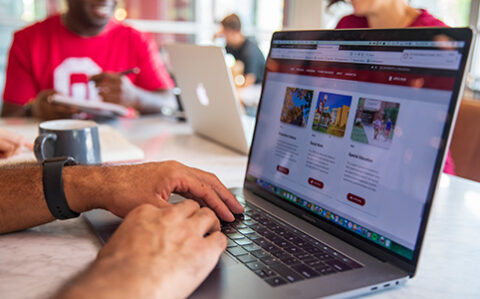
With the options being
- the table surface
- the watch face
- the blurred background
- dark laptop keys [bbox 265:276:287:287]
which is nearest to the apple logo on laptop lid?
the table surface

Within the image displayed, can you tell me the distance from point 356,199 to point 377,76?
0.18 m

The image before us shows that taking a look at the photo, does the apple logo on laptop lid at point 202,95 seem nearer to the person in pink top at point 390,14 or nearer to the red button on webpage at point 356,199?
the person in pink top at point 390,14

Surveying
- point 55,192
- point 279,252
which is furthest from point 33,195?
point 279,252

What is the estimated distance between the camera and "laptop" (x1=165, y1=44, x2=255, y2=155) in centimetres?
116

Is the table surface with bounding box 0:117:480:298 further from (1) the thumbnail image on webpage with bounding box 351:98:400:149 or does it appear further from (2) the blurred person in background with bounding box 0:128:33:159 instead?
(2) the blurred person in background with bounding box 0:128:33:159

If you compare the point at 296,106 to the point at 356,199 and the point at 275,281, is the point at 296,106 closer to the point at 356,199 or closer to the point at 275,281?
the point at 356,199

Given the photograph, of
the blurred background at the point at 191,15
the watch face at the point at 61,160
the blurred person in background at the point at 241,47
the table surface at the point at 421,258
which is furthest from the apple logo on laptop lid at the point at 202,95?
the blurred person in background at the point at 241,47

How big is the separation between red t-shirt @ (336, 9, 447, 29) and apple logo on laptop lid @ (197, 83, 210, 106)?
1.85 feet

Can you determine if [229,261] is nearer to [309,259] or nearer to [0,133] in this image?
[309,259]

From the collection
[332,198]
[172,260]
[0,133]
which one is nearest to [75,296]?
[172,260]

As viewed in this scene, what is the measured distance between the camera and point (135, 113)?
70.2 inches

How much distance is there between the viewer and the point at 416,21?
1.43 metres

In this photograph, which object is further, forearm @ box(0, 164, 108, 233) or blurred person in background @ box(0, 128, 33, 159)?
blurred person in background @ box(0, 128, 33, 159)

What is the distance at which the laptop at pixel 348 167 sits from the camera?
0.50 m
